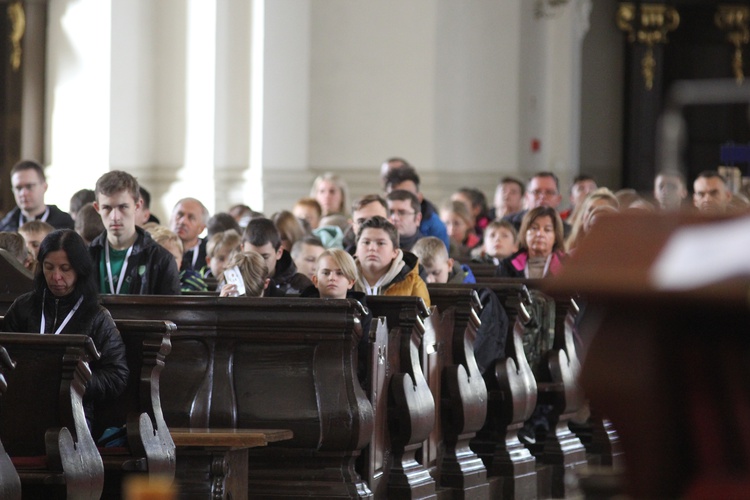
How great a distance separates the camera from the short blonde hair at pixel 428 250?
8.45 meters

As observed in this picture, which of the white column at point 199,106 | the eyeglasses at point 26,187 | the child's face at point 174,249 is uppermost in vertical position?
the white column at point 199,106

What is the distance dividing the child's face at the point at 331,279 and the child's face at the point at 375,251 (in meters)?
0.60

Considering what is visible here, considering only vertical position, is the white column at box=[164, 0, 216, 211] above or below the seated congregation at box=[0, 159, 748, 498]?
above

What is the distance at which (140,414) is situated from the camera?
5.62 m

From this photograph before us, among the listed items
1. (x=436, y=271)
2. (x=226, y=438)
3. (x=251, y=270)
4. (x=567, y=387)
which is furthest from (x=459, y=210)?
(x=226, y=438)

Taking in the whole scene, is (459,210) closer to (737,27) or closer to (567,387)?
(567,387)

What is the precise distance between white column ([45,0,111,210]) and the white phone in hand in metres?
6.24

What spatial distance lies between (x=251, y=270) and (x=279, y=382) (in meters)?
1.02

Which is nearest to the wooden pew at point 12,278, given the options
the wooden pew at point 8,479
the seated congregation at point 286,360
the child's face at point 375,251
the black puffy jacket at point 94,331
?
the seated congregation at point 286,360

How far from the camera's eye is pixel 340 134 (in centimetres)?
1509

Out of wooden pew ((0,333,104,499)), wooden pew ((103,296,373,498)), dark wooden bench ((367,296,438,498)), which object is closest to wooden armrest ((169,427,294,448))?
wooden pew ((103,296,373,498))

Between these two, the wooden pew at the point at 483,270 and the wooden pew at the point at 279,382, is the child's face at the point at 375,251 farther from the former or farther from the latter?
the wooden pew at the point at 483,270

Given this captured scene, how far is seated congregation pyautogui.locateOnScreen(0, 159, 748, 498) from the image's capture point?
5566 millimetres

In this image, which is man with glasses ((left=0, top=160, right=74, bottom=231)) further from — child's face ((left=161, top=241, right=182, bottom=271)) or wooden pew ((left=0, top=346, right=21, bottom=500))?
wooden pew ((left=0, top=346, right=21, bottom=500))
